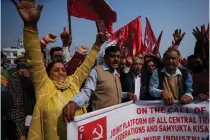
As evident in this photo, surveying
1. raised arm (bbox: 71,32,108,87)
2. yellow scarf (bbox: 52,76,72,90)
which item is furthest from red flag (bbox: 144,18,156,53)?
yellow scarf (bbox: 52,76,72,90)

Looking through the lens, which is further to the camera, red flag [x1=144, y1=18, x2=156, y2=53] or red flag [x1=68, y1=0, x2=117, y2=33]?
red flag [x1=144, y1=18, x2=156, y2=53]

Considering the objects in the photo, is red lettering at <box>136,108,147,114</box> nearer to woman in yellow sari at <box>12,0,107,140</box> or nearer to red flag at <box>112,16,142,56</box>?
woman in yellow sari at <box>12,0,107,140</box>

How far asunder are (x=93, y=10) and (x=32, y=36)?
441 cm

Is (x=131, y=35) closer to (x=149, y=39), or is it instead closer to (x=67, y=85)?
(x=149, y=39)

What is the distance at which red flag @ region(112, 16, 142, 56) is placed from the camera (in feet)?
26.3

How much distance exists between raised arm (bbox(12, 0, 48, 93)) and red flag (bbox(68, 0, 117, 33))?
12.9 feet

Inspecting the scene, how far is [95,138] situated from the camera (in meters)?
2.67

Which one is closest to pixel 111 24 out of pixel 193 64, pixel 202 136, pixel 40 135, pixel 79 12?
pixel 79 12

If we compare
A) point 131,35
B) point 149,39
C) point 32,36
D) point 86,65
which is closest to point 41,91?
point 32,36

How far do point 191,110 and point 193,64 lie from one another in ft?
5.01

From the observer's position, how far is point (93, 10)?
6758mm

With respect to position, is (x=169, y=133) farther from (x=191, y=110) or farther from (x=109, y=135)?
(x=109, y=135)

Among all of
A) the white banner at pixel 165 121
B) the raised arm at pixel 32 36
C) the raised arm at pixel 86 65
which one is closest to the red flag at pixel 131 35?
the raised arm at pixel 86 65

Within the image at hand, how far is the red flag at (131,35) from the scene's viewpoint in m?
8.02
